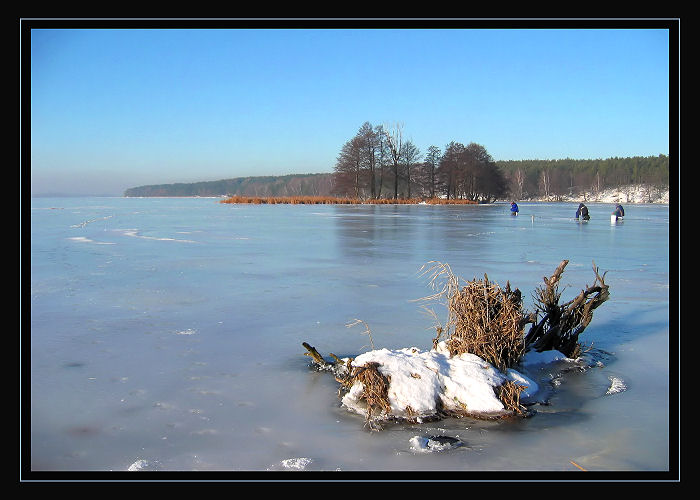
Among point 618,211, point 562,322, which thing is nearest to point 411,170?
point 618,211

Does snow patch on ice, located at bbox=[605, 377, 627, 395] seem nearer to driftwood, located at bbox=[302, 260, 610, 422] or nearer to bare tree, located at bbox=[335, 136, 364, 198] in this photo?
driftwood, located at bbox=[302, 260, 610, 422]

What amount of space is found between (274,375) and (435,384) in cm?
138

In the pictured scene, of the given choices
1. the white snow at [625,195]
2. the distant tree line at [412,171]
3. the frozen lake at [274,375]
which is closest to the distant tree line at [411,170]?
Answer: the distant tree line at [412,171]

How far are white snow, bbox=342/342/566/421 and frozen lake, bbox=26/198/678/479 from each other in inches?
5.7

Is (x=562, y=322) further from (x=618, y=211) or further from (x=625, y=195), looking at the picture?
(x=625, y=195)

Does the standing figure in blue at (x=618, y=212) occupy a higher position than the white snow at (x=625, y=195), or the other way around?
the white snow at (x=625, y=195)

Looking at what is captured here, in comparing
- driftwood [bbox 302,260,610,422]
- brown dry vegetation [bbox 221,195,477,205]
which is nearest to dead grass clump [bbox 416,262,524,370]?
driftwood [bbox 302,260,610,422]

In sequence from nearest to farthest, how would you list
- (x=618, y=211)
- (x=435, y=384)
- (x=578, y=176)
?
(x=435, y=384), (x=618, y=211), (x=578, y=176)

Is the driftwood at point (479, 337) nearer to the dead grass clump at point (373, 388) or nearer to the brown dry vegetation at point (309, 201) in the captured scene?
the dead grass clump at point (373, 388)

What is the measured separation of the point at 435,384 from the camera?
3.90 meters

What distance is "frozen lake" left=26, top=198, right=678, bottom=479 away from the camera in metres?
3.14

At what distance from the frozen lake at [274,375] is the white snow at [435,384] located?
144mm

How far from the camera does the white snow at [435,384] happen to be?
12.3ft
